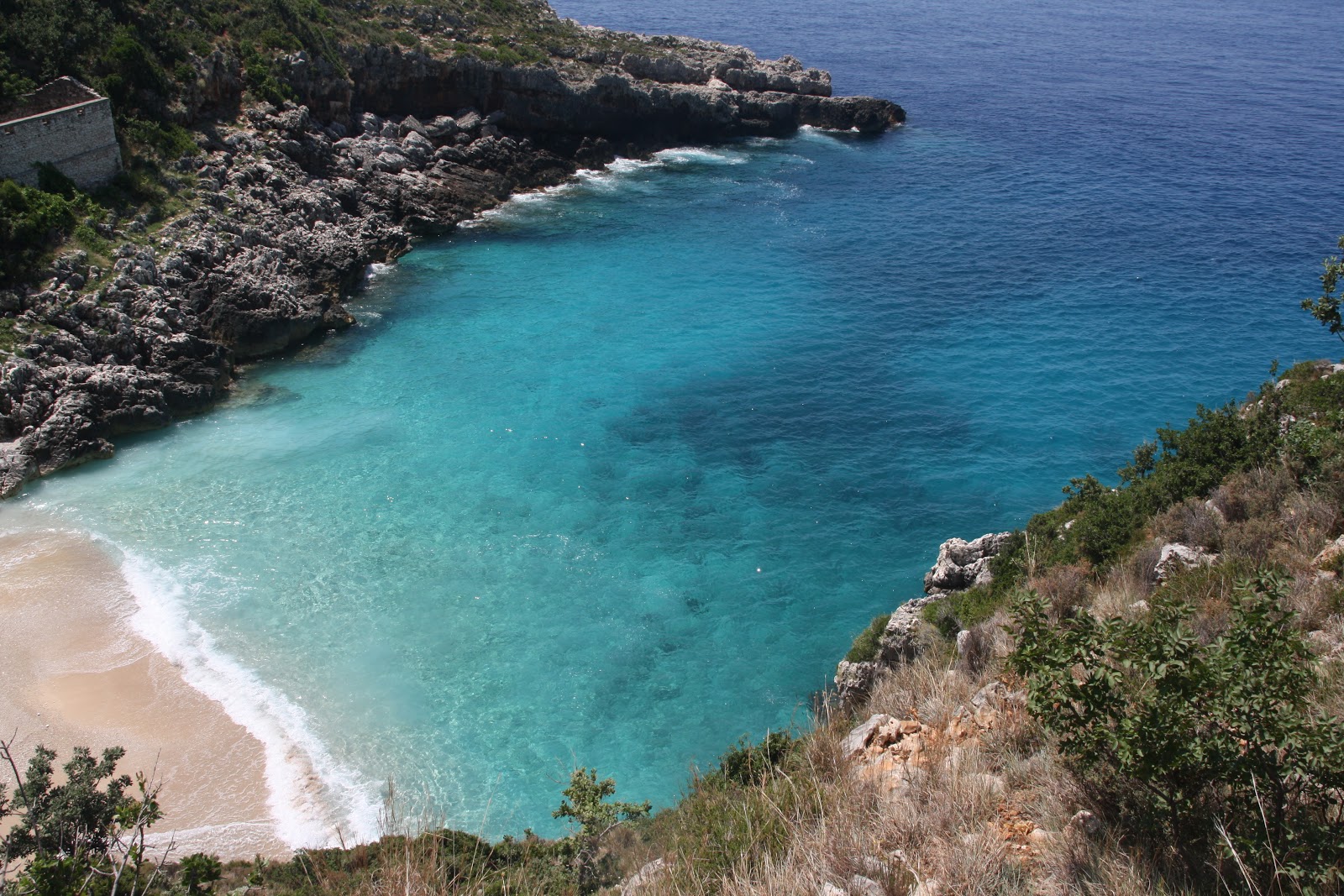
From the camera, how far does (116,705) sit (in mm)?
21953

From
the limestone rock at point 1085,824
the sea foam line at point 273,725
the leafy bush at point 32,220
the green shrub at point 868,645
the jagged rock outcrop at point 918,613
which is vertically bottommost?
the sea foam line at point 273,725

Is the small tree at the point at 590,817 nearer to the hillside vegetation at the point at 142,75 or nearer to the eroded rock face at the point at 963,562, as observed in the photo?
the eroded rock face at the point at 963,562

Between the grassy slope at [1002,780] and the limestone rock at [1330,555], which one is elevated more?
the limestone rock at [1330,555]

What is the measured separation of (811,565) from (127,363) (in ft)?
85.8

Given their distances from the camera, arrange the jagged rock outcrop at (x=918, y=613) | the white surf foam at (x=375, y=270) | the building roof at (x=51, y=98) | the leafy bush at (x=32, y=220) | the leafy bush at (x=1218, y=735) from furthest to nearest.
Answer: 1. the white surf foam at (x=375, y=270)
2. the building roof at (x=51, y=98)
3. the leafy bush at (x=32, y=220)
4. the jagged rock outcrop at (x=918, y=613)
5. the leafy bush at (x=1218, y=735)

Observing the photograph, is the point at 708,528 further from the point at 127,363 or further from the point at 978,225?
the point at 978,225

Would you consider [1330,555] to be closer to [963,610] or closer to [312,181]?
[963,610]

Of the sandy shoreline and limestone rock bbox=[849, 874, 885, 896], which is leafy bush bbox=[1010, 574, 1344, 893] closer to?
limestone rock bbox=[849, 874, 885, 896]

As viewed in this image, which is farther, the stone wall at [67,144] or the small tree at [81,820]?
the stone wall at [67,144]

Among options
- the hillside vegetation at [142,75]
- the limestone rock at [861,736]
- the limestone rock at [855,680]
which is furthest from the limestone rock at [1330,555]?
the hillside vegetation at [142,75]

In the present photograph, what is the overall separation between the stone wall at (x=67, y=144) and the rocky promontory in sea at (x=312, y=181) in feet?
10.1

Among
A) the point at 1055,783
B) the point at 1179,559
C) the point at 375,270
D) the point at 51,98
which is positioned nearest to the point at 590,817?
the point at 1055,783

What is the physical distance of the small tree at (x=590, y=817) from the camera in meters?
12.9

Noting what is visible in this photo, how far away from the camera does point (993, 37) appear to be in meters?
114
